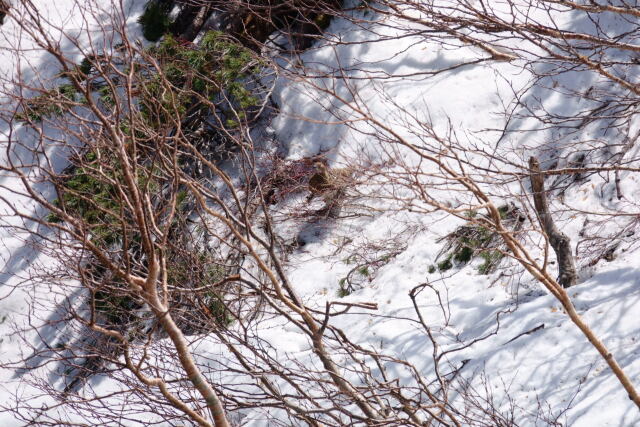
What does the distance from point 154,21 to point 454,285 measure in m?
6.00

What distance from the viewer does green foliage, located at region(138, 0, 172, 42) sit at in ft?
31.1

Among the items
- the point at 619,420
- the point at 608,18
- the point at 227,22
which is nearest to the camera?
the point at 619,420

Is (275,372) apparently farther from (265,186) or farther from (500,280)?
(265,186)

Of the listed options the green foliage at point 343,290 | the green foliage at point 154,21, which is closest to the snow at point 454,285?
the green foliage at point 343,290

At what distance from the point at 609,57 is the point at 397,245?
363cm

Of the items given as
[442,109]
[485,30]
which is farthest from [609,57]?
[485,30]

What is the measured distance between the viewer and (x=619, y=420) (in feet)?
12.7

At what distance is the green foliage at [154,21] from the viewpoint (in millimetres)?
9484

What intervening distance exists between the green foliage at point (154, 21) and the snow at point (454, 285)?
514 mm

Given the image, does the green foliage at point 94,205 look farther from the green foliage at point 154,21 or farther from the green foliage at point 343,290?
the green foliage at point 154,21

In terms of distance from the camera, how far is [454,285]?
6410 mm

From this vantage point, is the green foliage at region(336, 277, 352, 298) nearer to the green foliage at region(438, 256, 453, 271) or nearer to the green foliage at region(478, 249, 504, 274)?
the green foliage at region(438, 256, 453, 271)

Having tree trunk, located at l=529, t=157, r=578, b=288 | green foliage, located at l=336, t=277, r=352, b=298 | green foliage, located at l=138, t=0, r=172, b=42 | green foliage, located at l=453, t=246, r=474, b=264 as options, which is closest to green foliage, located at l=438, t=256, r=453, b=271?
green foliage, located at l=453, t=246, r=474, b=264

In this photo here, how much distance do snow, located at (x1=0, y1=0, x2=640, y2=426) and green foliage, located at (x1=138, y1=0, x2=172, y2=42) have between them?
0.51 m
